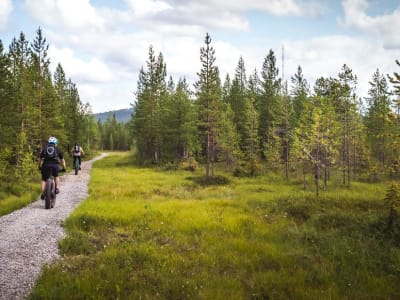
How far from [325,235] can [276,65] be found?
44.6 meters

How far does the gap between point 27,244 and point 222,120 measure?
32254 mm

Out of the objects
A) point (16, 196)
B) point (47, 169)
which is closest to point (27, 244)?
point (47, 169)

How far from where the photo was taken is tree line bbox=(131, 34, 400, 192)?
30281 millimetres

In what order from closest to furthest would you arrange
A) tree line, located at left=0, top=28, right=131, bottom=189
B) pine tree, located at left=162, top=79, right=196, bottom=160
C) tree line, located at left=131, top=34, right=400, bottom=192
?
tree line, located at left=0, top=28, right=131, bottom=189
tree line, located at left=131, top=34, right=400, bottom=192
pine tree, located at left=162, top=79, right=196, bottom=160

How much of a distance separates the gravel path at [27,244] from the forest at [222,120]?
18.3 feet

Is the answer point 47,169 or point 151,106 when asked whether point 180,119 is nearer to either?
point 151,106

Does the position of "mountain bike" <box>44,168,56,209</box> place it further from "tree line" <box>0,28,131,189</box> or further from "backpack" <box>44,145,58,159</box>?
"tree line" <box>0,28,131,189</box>

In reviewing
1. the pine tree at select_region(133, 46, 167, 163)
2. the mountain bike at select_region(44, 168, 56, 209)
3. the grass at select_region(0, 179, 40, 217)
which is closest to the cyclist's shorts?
the mountain bike at select_region(44, 168, 56, 209)

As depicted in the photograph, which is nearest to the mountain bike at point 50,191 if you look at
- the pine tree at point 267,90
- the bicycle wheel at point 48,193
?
the bicycle wheel at point 48,193

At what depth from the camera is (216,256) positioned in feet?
26.4

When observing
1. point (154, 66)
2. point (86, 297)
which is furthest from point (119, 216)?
point (154, 66)

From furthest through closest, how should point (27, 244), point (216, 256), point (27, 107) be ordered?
point (27, 107)
point (216, 256)
point (27, 244)

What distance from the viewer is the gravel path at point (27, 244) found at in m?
5.83

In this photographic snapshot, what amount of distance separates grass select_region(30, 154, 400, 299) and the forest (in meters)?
4.01
